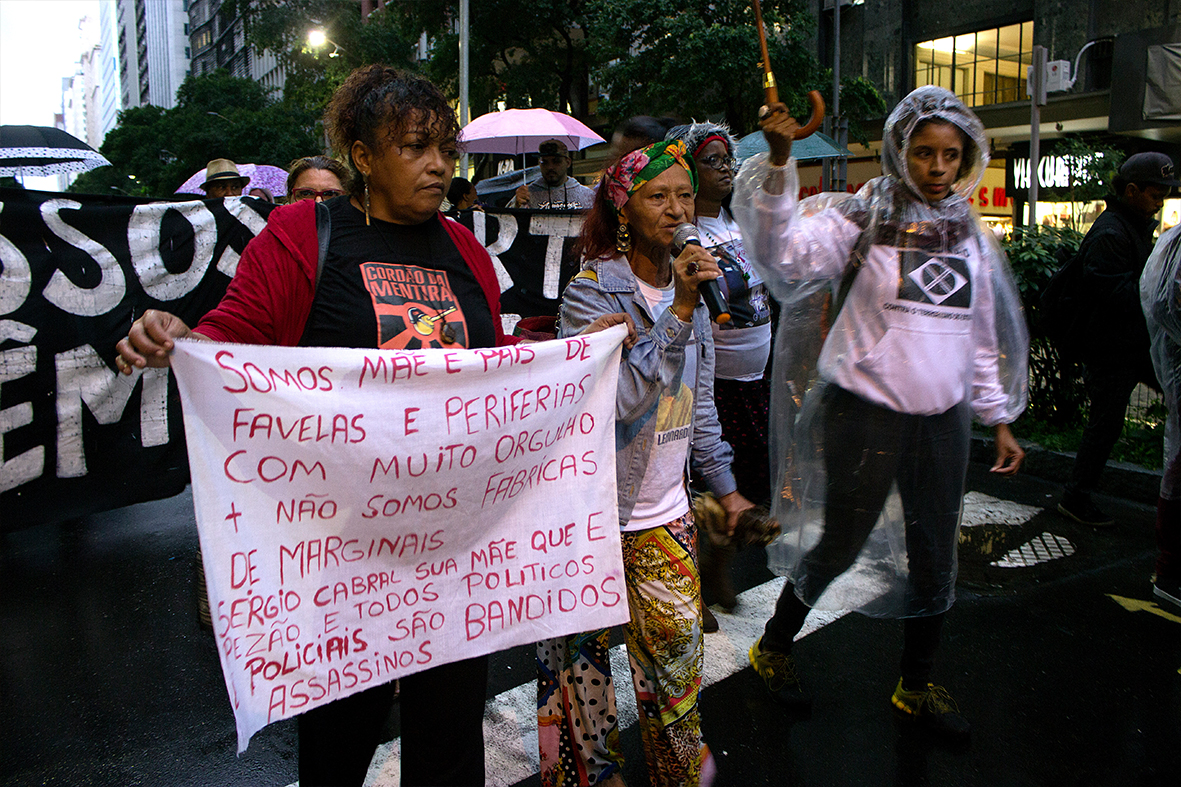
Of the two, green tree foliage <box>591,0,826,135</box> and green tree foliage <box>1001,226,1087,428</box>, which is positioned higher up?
green tree foliage <box>591,0,826,135</box>

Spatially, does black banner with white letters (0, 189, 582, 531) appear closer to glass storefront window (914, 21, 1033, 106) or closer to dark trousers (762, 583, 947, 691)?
dark trousers (762, 583, 947, 691)

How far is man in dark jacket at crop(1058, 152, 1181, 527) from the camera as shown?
4863 mm

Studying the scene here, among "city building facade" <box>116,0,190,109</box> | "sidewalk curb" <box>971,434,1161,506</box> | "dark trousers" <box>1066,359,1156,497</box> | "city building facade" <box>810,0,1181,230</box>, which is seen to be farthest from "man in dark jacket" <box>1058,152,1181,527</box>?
"city building facade" <box>116,0,190,109</box>

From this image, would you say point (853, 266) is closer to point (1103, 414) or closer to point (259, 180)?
point (1103, 414)

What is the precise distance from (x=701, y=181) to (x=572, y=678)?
229 centimetres

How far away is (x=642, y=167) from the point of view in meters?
2.31

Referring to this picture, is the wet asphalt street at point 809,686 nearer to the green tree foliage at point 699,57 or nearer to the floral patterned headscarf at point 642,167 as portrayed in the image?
the floral patterned headscarf at point 642,167

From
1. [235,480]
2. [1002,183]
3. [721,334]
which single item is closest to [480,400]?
[235,480]

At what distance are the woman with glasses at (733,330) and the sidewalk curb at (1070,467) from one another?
9.34 ft

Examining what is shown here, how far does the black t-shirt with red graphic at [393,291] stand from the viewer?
2.00 meters

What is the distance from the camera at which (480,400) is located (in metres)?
2.03

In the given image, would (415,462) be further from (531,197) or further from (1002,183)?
(1002,183)

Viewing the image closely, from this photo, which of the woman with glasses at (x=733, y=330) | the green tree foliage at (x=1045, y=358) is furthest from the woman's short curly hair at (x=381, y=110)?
the green tree foliage at (x=1045, y=358)

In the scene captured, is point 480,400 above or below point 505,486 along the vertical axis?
above
